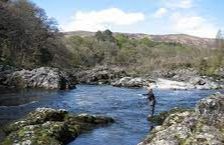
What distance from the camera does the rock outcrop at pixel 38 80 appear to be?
6245 centimetres

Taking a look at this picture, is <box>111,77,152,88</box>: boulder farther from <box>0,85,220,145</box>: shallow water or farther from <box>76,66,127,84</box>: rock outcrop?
<box>0,85,220,145</box>: shallow water

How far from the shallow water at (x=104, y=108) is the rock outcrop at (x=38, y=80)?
487 cm

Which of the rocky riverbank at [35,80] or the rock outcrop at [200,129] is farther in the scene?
the rocky riverbank at [35,80]

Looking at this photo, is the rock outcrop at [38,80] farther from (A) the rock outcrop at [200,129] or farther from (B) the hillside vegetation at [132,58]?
(B) the hillside vegetation at [132,58]

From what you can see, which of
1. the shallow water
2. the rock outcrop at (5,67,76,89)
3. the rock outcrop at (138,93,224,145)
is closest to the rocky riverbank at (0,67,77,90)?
the rock outcrop at (5,67,76,89)

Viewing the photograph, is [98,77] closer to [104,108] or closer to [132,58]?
[104,108]

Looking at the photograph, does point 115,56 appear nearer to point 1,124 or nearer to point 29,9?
point 29,9

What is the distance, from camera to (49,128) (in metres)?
24.4

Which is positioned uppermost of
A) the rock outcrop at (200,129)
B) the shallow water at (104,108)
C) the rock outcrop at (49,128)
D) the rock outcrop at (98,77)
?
the rock outcrop at (200,129)

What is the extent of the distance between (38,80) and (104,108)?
24286 millimetres

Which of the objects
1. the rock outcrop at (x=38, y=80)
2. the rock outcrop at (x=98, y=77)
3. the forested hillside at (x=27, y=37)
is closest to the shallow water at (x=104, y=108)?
the rock outcrop at (x=38, y=80)

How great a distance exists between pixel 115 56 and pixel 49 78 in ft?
359

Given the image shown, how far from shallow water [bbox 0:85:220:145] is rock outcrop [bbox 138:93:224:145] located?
7.10 metres

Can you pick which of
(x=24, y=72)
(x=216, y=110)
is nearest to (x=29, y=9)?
(x=24, y=72)
